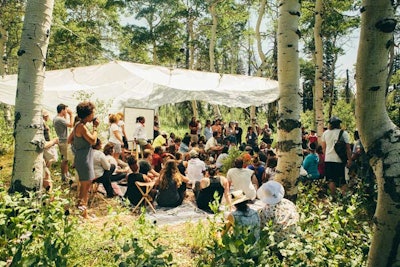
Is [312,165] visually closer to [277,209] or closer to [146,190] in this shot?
[146,190]

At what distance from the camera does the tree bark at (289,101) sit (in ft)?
14.7

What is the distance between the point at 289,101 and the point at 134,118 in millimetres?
8829

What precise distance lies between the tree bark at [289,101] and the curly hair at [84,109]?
8.88 ft

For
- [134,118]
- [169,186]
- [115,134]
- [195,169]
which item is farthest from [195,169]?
[134,118]

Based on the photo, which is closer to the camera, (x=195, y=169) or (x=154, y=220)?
(x=154, y=220)

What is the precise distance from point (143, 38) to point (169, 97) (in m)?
12.7

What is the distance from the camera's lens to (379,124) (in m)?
1.79

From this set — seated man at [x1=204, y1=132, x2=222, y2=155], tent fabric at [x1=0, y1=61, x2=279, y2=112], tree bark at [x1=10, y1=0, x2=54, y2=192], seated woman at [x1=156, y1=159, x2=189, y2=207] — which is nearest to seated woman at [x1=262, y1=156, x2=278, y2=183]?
seated woman at [x1=156, y1=159, x2=189, y2=207]

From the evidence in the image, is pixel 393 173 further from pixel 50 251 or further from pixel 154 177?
pixel 154 177

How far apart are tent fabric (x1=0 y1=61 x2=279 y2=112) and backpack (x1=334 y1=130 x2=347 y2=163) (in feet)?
12.6

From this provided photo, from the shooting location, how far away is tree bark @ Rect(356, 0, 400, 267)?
5.63ft

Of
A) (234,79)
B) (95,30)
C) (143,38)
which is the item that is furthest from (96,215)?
(95,30)

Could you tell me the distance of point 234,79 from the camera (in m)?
10.1

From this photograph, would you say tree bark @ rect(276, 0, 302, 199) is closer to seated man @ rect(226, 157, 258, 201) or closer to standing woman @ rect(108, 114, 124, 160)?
seated man @ rect(226, 157, 258, 201)
